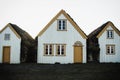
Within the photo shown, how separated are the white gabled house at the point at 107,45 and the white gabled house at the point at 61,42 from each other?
4832 millimetres

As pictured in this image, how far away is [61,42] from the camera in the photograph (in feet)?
93.4

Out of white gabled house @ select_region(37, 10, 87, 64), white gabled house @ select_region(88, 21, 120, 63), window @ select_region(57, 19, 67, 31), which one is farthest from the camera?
white gabled house @ select_region(88, 21, 120, 63)

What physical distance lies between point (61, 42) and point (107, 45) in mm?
8572

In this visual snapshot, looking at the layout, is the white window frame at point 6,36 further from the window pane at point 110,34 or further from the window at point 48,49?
the window pane at point 110,34

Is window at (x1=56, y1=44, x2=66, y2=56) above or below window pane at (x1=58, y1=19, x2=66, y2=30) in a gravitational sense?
below

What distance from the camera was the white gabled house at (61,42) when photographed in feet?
92.7

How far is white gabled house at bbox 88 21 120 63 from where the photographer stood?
3195cm

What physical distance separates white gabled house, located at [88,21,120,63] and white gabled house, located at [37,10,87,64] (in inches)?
190

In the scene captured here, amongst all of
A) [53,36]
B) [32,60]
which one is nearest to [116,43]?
[53,36]

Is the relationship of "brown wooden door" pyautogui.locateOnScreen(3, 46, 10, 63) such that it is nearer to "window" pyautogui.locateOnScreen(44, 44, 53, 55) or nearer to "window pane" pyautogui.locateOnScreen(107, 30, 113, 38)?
"window" pyautogui.locateOnScreen(44, 44, 53, 55)

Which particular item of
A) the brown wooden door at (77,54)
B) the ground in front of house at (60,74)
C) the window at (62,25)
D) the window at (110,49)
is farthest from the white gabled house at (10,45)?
the window at (110,49)

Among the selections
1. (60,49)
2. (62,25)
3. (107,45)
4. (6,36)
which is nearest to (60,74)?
(60,49)

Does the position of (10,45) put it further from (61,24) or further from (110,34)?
(110,34)

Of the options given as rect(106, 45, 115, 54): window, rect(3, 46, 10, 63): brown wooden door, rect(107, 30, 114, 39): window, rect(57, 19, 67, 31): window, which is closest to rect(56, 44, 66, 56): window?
rect(57, 19, 67, 31): window
